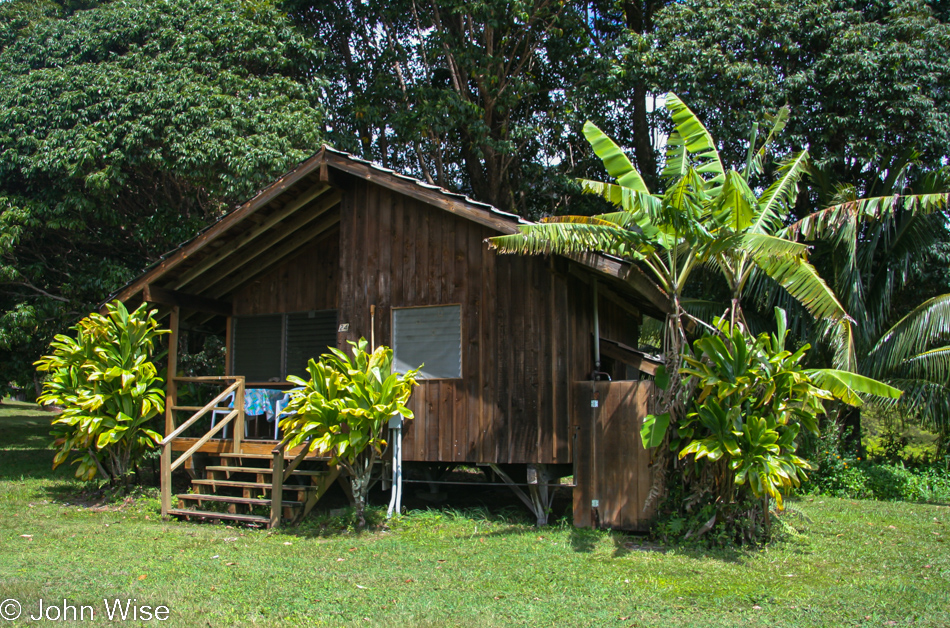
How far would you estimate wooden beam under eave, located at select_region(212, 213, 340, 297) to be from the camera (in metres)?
11.6

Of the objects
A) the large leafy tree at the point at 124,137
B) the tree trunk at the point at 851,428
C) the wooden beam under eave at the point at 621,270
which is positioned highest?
the large leafy tree at the point at 124,137

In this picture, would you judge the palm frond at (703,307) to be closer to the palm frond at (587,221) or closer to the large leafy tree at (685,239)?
the large leafy tree at (685,239)

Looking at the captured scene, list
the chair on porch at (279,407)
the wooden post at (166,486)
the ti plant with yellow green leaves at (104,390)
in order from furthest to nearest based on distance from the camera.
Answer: the chair on porch at (279,407) → the ti plant with yellow green leaves at (104,390) → the wooden post at (166,486)

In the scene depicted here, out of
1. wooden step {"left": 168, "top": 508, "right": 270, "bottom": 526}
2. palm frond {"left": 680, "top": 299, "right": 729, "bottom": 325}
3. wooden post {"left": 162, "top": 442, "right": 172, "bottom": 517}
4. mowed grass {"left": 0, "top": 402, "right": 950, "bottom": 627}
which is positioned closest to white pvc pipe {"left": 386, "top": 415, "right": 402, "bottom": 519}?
mowed grass {"left": 0, "top": 402, "right": 950, "bottom": 627}

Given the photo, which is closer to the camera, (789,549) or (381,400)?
(789,549)

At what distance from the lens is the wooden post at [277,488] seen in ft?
29.7

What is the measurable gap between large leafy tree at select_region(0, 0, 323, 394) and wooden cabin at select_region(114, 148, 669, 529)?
12.3 feet

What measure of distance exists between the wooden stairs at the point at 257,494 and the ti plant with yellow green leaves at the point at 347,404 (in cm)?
86

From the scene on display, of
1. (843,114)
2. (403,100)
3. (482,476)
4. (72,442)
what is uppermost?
(403,100)

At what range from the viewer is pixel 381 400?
338 inches

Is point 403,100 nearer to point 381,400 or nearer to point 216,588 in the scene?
point 381,400

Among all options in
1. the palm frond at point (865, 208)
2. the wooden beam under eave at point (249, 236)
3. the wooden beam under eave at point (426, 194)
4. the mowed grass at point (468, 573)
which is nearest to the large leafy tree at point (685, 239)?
the wooden beam under eave at point (426, 194)

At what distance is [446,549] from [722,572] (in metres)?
2.82

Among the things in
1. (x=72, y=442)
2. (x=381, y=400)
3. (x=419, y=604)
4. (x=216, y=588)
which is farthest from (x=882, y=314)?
(x=72, y=442)
